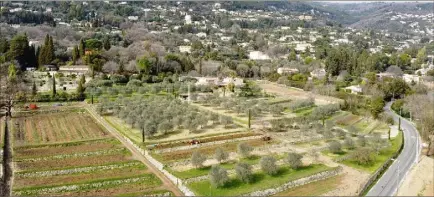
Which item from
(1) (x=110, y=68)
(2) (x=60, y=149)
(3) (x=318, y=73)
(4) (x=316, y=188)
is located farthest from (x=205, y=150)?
(3) (x=318, y=73)

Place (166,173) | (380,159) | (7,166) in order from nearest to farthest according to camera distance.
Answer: (166,173) < (7,166) < (380,159)

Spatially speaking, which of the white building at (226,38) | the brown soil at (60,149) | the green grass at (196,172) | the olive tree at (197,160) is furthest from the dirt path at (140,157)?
the white building at (226,38)

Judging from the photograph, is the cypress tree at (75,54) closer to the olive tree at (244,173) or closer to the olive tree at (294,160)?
the olive tree at (294,160)

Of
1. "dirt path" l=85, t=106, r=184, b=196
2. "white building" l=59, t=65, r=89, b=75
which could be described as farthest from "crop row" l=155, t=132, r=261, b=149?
"white building" l=59, t=65, r=89, b=75

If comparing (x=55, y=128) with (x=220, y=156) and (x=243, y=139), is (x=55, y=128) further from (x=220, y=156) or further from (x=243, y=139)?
(x=220, y=156)

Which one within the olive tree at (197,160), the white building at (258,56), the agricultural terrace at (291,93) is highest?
the olive tree at (197,160)

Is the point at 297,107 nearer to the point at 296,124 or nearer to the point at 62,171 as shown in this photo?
the point at 296,124
